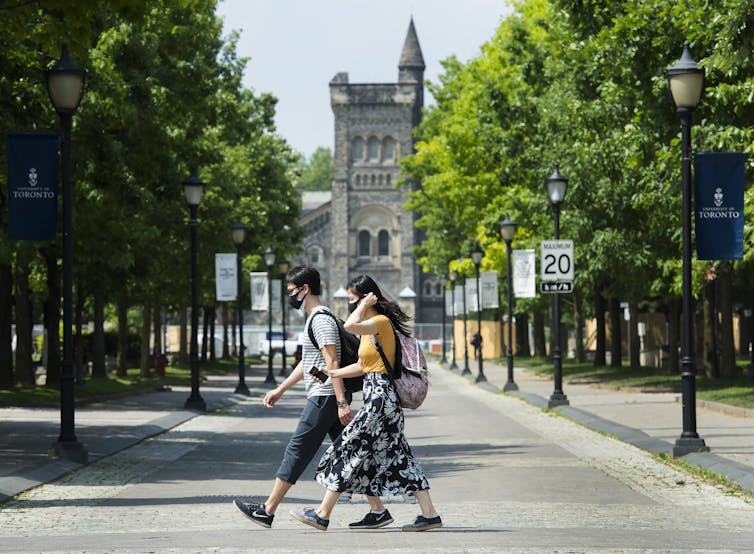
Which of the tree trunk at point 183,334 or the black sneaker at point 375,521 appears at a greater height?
the tree trunk at point 183,334

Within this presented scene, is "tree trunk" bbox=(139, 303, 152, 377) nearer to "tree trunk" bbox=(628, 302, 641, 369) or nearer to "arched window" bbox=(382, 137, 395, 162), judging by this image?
"tree trunk" bbox=(628, 302, 641, 369)

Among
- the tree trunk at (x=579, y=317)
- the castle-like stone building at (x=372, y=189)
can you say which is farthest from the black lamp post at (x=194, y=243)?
the castle-like stone building at (x=372, y=189)

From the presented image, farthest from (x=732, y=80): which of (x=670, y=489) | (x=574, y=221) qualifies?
(x=670, y=489)

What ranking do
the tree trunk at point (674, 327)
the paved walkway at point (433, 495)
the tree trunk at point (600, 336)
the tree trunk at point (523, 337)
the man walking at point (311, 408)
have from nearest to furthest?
the paved walkway at point (433, 495) < the man walking at point (311, 408) < the tree trunk at point (674, 327) < the tree trunk at point (600, 336) < the tree trunk at point (523, 337)

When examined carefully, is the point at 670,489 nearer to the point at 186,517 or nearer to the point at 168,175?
the point at 186,517

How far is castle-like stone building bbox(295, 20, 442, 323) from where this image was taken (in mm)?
143375

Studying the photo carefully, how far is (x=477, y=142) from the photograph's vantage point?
188 ft

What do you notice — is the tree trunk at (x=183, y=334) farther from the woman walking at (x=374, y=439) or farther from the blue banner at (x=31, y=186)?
the woman walking at (x=374, y=439)

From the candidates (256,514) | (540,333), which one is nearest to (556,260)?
(256,514)

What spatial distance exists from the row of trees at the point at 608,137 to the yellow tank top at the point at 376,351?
7.47m

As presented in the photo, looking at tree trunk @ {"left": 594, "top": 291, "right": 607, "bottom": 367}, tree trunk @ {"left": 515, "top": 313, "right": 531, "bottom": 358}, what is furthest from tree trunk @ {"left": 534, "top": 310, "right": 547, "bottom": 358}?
tree trunk @ {"left": 594, "top": 291, "right": 607, "bottom": 367}

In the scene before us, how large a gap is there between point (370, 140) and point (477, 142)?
87.6 metres

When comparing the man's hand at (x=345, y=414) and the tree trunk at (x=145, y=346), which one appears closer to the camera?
the man's hand at (x=345, y=414)

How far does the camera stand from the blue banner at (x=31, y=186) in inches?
722
